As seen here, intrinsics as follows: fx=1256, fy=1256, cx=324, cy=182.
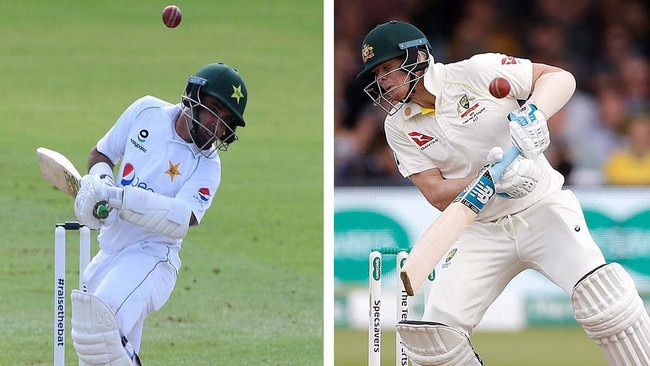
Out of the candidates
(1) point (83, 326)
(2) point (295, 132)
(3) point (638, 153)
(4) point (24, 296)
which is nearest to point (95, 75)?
(2) point (295, 132)

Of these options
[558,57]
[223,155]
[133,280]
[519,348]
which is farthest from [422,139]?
[223,155]

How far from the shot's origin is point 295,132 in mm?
9727

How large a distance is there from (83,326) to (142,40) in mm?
6194

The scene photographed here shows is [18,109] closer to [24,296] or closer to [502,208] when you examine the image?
[24,296]

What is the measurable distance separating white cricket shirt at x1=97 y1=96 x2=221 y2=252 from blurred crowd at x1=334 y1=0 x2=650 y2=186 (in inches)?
119

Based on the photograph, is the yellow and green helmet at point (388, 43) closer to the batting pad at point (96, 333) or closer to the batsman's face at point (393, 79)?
→ the batsman's face at point (393, 79)

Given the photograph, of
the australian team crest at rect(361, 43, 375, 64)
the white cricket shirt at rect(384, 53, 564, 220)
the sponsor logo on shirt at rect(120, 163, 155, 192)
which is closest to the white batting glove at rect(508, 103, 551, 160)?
the white cricket shirt at rect(384, 53, 564, 220)

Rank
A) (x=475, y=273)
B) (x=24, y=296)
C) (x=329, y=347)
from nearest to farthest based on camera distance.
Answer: (x=475, y=273) → (x=329, y=347) → (x=24, y=296)

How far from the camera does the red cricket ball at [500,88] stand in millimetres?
3933

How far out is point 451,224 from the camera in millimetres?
3910

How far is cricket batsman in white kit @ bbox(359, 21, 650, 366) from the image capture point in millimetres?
3879

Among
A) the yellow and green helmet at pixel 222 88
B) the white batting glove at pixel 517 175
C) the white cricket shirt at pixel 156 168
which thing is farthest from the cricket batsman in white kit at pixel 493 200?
the white cricket shirt at pixel 156 168

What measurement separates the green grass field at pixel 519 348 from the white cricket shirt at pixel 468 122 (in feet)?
6.40

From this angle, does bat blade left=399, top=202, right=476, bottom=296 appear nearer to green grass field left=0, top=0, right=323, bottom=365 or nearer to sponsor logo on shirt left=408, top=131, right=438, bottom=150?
sponsor logo on shirt left=408, top=131, right=438, bottom=150
